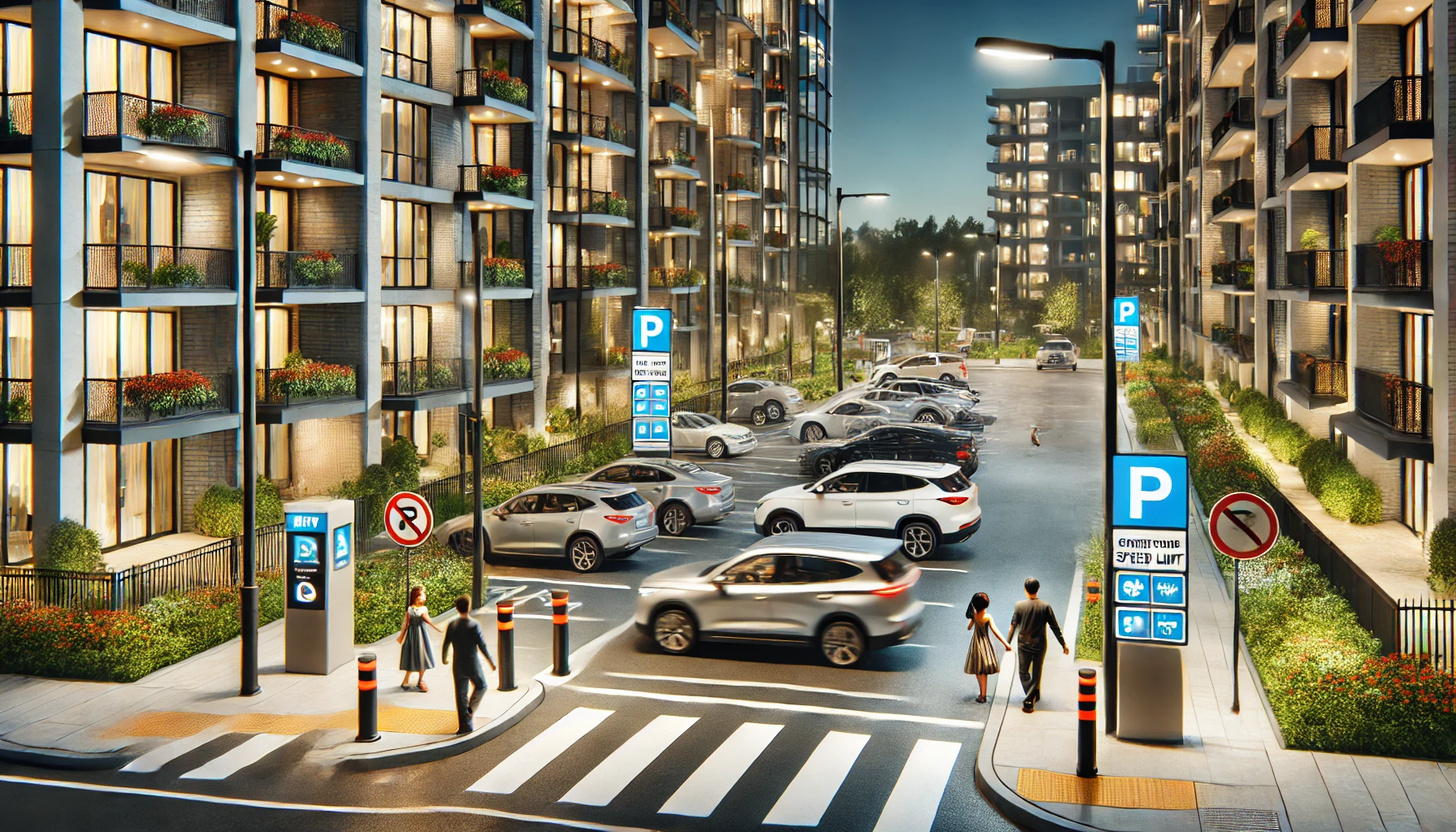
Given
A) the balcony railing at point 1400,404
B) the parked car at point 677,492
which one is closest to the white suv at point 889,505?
the parked car at point 677,492

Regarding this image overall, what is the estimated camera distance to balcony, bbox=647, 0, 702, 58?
2013 inches

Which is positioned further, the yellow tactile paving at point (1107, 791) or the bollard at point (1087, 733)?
the bollard at point (1087, 733)

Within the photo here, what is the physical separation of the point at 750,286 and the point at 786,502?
45.9 meters

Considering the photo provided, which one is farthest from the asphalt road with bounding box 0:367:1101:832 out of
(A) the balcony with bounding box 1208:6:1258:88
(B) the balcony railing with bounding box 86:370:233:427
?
(A) the balcony with bounding box 1208:6:1258:88

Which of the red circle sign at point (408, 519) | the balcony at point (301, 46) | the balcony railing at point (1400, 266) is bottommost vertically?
the red circle sign at point (408, 519)

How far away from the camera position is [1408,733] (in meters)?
13.2

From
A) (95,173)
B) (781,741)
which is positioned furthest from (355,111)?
(781,741)

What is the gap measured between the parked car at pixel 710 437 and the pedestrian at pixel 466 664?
24124 mm

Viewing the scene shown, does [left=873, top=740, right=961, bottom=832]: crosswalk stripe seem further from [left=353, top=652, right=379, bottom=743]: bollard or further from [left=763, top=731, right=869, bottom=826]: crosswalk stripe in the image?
[left=353, top=652, right=379, bottom=743]: bollard

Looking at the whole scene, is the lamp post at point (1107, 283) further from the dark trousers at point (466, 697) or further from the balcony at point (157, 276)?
the balcony at point (157, 276)

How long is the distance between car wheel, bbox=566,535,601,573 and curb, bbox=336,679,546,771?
8626 mm

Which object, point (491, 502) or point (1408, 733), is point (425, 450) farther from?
point (1408, 733)

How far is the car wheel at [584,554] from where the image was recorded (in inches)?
934

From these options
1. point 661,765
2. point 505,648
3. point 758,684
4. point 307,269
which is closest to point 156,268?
point 307,269
